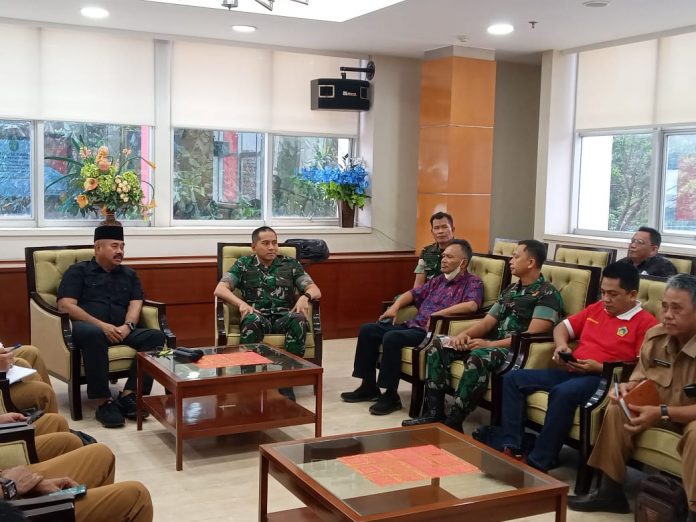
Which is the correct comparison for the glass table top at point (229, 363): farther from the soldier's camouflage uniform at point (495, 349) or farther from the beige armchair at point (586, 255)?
the beige armchair at point (586, 255)

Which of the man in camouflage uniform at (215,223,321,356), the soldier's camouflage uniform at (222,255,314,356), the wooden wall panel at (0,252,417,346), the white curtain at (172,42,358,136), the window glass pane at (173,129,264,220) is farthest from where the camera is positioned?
the window glass pane at (173,129,264,220)

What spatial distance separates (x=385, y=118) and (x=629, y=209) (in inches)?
97.4

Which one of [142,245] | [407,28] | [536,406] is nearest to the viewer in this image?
[536,406]

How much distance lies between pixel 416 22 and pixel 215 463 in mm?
3860

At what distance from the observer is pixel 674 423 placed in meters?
3.42

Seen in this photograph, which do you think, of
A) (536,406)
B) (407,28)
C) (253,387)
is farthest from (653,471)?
(407,28)

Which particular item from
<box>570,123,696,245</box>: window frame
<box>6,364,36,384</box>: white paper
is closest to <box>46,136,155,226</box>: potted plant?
<box>6,364,36,384</box>: white paper

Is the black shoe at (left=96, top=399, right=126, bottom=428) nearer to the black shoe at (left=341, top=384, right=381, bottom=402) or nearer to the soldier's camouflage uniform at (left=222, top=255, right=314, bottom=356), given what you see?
the soldier's camouflage uniform at (left=222, top=255, right=314, bottom=356)

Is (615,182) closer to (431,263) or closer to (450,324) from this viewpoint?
(431,263)

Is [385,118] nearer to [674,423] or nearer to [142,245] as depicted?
[142,245]

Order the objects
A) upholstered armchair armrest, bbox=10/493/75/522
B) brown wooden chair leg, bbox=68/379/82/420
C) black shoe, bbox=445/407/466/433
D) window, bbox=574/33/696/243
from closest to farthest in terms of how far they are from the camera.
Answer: upholstered armchair armrest, bbox=10/493/75/522, black shoe, bbox=445/407/466/433, brown wooden chair leg, bbox=68/379/82/420, window, bbox=574/33/696/243

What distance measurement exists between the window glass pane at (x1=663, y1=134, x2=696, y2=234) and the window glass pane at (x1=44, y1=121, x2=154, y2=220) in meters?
4.70

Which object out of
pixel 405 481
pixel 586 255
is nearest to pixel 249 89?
pixel 586 255

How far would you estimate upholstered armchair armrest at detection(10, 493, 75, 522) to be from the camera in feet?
7.00
